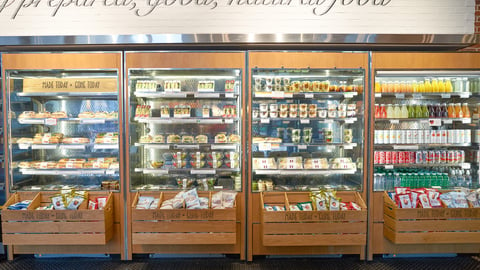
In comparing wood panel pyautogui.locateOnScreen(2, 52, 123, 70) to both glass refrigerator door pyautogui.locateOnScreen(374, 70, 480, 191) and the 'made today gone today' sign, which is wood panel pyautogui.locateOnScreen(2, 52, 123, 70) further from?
glass refrigerator door pyautogui.locateOnScreen(374, 70, 480, 191)

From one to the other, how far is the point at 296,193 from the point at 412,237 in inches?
52.9

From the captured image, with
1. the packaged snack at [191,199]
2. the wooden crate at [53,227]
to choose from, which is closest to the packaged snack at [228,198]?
the packaged snack at [191,199]

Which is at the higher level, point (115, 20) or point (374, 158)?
point (115, 20)

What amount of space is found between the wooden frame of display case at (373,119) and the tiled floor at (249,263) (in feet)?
0.43

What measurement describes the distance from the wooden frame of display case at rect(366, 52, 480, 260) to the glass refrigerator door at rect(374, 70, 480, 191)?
0.09 meters

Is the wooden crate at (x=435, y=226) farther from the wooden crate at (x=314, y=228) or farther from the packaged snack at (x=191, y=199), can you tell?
the packaged snack at (x=191, y=199)

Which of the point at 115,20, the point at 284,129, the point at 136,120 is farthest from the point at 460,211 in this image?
the point at 115,20

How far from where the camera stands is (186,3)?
3764 mm

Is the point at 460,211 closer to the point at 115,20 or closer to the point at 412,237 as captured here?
the point at 412,237

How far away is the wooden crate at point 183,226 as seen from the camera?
Result: 328 cm

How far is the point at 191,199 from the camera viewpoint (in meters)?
3.44

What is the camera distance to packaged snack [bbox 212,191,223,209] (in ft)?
11.3

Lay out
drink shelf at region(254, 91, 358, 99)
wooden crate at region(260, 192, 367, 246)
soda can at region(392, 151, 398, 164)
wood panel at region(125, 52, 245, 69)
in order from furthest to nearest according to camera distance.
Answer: soda can at region(392, 151, 398, 164), drink shelf at region(254, 91, 358, 99), wood panel at region(125, 52, 245, 69), wooden crate at region(260, 192, 367, 246)

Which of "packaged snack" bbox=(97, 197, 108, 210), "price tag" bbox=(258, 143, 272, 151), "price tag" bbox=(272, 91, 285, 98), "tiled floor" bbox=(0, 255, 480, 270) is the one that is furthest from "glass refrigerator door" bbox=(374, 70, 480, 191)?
"packaged snack" bbox=(97, 197, 108, 210)
